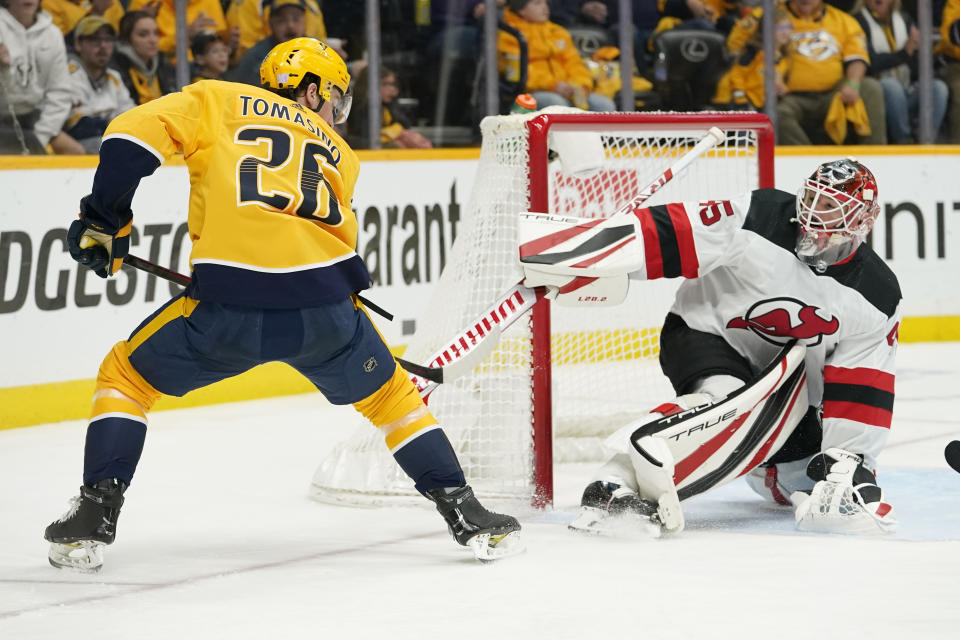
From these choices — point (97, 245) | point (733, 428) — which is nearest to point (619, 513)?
point (733, 428)

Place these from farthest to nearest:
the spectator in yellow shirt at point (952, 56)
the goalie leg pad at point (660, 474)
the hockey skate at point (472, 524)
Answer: the spectator in yellow shirt at point (952, 56) → the goalie leg pad at point (660, 474) → the hockey skate at point (472, 524)

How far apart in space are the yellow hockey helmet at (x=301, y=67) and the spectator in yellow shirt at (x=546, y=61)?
3.94 metres

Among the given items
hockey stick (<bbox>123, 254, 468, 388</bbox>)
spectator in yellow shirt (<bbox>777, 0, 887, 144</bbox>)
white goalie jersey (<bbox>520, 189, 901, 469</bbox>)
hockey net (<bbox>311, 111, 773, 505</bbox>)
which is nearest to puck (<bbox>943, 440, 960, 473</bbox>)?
white goalie jersey (<bbox>520, 189, 901, 469</bbox>)

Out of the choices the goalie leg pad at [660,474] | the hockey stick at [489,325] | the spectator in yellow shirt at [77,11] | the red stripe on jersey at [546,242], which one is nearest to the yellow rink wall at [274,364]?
the spectator in yellow shirt at [77,11]

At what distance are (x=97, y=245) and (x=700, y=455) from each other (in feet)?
4.47

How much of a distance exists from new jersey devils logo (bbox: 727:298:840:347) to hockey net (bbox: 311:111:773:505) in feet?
1.75

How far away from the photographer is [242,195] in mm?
2697

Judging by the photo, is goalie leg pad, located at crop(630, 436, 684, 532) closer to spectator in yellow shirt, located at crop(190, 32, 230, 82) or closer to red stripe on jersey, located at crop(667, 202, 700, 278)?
red stripe on jersey, located at crop(667, 202, 700, 278)

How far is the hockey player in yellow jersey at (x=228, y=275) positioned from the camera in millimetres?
2688

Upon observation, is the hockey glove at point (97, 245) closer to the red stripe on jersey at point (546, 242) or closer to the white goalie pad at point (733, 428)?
the red stripe on jersey at point (546, 242)

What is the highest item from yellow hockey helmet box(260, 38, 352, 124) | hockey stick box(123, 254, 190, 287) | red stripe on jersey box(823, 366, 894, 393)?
yellow hockey helmet box(260, 38, 352, 124)

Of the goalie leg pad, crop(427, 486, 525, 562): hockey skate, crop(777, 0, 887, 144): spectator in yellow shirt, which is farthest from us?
crop(777, 0, 887, 144): spectator in yellow shirt

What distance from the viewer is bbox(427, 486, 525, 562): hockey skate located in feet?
9.36

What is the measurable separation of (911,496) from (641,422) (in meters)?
0.90
